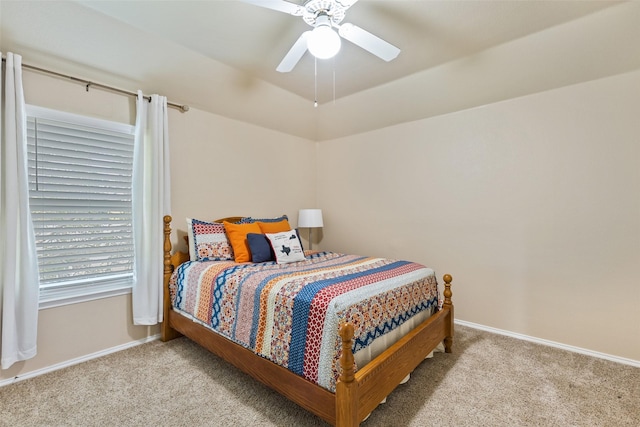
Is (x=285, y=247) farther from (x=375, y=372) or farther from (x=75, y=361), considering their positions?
(x=75, y=361)

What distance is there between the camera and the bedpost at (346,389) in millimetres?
1335

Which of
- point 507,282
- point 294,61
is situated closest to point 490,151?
point 507,282

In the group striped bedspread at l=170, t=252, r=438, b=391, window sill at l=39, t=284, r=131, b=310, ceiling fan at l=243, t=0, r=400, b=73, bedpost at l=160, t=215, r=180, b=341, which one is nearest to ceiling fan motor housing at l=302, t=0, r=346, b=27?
ceiling fan at l=243, t=0, r=400, b=73

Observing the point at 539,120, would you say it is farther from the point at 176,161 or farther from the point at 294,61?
the point at 176,161

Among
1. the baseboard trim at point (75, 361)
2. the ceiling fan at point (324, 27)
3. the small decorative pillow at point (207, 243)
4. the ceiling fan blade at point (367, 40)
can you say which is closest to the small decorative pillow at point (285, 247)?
the small decorative pillow at point (207, 243)

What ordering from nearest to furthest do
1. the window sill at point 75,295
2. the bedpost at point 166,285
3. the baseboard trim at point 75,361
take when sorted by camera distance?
the baseboard trim at point 75,361
the window sill at point 75,295
the bedpost at point 166,285

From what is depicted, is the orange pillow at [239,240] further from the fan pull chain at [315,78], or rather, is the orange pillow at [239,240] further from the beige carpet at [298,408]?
the fan pull chain at [315,78]

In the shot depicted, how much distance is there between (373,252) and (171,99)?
2.84 metres

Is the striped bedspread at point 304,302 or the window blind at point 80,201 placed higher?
the window blind at point 80,201

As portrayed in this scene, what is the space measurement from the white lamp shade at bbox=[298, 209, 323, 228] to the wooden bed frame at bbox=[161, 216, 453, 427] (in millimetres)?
1835

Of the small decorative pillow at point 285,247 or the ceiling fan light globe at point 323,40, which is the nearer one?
the ceiling fan light globe at point 323,40

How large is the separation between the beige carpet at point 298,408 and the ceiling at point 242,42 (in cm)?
226

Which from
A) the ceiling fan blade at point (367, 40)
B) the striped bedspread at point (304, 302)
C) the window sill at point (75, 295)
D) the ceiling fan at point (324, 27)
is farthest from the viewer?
the window sill at point (75, 295)

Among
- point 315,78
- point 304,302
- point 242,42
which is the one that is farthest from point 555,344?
point 242,42
